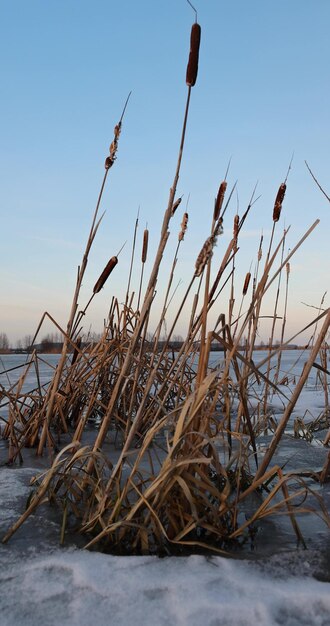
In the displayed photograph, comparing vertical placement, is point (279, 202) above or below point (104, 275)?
above

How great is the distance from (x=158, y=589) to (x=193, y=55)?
47.6 inches

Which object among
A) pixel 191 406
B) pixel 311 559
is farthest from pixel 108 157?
pixel 311 559

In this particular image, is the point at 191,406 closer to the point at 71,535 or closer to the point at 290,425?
the point at 71,535

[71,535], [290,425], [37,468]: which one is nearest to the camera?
[71,535]

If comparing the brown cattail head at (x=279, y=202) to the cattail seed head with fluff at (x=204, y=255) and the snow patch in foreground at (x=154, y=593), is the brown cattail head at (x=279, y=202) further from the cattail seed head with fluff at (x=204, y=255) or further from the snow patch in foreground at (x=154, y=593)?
the snow patch in foreground at (x=154, y=593)

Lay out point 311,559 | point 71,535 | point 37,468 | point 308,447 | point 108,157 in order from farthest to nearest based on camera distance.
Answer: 1. point 308,447
2. point 37,468
3. point 108,157
4. point 71,535
5. point 311,559

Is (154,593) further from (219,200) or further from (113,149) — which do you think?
(113,149)

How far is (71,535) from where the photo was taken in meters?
1.27

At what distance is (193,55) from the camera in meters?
1.23

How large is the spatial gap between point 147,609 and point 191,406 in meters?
0.44

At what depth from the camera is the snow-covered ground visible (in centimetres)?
91

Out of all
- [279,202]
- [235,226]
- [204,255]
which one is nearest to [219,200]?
[204,255]

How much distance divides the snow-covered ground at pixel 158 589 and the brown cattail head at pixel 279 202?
1284 millimetres

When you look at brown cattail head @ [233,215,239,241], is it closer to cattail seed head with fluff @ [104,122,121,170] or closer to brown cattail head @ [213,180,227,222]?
brown cattail head @ [213,180,227,222]
